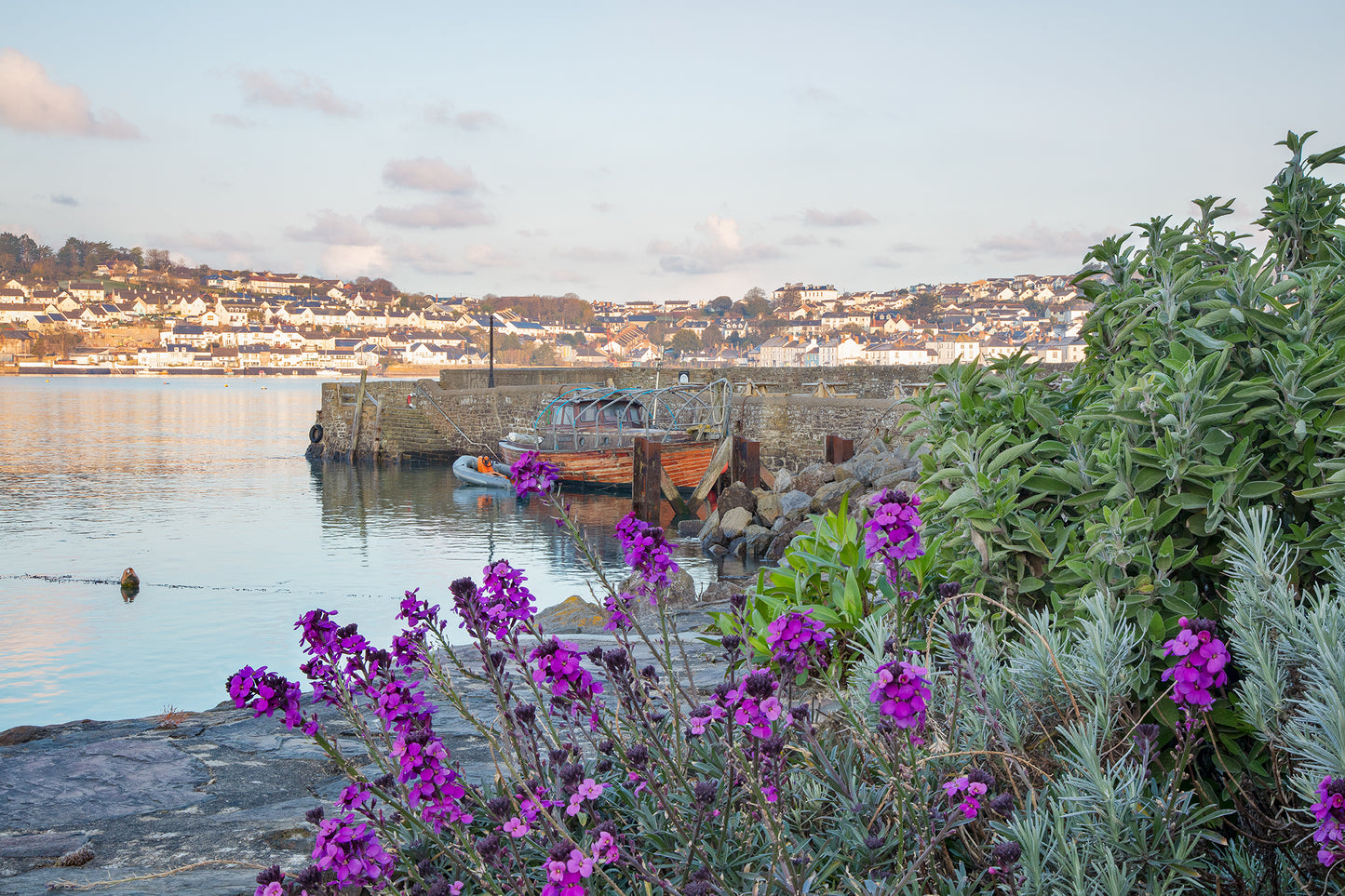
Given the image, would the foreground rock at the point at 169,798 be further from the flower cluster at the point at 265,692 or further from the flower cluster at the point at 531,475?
the flower cluster at the point at 531,475

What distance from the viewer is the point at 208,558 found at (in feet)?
54.9

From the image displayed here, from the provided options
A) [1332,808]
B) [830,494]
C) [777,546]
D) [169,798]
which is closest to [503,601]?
[1332,808]

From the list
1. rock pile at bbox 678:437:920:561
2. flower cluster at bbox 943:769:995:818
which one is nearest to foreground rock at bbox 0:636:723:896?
flower cluster at bbox 943:769:995:818

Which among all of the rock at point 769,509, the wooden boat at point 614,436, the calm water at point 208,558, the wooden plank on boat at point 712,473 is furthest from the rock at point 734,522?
the wooden boat at point 614,436

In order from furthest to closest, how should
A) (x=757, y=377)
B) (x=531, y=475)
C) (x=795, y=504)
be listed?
(x=757, y=377), (x=795, y=504), (x=531, y=475)

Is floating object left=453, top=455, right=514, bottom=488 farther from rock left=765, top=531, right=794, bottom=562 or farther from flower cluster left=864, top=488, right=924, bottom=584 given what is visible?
flower cluster left=864, top=488, right=924, bottom=584

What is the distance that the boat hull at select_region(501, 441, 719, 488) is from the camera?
2145cm

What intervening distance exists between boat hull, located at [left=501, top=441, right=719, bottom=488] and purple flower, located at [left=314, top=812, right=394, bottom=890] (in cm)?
1925

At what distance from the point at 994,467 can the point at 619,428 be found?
68.6ft

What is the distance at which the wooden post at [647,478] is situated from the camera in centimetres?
1903

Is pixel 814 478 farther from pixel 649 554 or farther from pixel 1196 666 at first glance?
pixel 1196 666

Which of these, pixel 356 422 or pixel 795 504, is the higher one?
pixel 795 504

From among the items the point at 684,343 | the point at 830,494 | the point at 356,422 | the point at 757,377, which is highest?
the point at 684,343

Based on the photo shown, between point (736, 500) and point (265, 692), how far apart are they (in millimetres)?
15982
